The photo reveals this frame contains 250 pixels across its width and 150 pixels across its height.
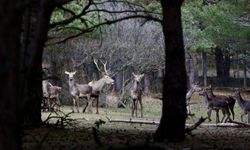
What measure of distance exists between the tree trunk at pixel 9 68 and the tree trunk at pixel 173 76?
5451 mm

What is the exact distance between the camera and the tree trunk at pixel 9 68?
403 centimetres

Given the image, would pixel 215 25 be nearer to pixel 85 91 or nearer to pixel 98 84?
pixel 98 84

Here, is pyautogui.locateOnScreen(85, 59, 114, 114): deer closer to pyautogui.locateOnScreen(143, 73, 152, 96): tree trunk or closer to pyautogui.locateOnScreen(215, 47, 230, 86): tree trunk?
pyautogui.locateOnScreen(143, 73, 152, 96): tree trunk

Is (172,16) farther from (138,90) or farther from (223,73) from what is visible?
(223,73)

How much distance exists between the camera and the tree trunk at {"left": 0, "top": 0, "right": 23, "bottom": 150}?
403 centimetres

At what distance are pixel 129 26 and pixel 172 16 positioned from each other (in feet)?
60.3

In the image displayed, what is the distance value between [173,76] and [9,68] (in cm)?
558

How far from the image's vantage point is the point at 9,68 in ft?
13.5

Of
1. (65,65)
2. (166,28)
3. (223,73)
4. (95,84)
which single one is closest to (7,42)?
(166,28)


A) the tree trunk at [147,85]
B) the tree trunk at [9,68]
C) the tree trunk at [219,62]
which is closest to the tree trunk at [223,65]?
the tree trunk at [219,62]

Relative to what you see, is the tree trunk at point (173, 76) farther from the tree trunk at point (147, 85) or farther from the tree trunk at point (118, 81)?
the tree trunk at point (147, 85)

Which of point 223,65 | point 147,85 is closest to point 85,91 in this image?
point 147,85

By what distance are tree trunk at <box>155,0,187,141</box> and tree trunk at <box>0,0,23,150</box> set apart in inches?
215

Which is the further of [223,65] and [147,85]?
[223,65]
